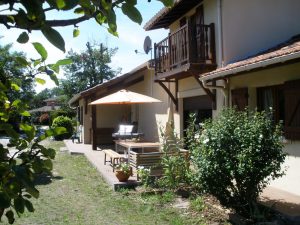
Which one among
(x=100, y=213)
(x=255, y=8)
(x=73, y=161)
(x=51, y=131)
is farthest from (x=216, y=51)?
(x=51, y=131)

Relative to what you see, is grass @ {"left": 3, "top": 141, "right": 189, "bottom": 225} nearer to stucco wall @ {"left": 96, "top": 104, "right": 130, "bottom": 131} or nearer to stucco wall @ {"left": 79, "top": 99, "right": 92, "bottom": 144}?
stucco wall @ {"left": 96, "top": 104, "right": 130, "bottom": 131}

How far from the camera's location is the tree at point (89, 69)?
51.2 metres

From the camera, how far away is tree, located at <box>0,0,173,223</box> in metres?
1.11

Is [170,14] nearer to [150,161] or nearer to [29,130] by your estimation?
[150,161]

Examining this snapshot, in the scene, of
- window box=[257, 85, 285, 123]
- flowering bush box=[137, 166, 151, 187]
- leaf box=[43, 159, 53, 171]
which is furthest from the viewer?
flowering bush box=[137, 166, 151, 187]

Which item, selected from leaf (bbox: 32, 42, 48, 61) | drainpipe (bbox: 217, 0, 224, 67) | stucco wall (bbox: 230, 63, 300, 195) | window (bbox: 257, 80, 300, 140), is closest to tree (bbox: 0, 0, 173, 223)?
leaf (bbox: 32, 42, 48, 61)

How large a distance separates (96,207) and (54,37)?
6.96 m

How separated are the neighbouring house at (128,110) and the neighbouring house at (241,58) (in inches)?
139

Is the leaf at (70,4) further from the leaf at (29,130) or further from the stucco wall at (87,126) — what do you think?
the stucco wall at (87,126)

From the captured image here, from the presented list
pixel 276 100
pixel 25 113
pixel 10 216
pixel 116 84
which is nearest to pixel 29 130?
pixel 25 113

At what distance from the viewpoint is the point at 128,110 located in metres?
22.5

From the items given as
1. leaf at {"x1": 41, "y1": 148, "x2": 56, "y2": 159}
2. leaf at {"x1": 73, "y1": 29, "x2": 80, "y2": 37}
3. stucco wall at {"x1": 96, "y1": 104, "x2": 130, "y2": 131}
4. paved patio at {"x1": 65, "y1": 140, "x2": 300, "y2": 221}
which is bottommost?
paved patio at {"x1": 65, "y1": 140, "x2": 300, "y2": 221}

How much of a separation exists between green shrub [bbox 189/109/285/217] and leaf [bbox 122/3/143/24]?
16.1ft

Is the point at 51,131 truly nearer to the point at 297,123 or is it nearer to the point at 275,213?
the point at 275,213
